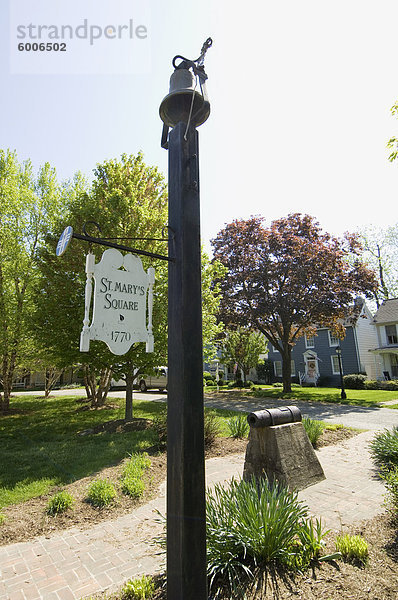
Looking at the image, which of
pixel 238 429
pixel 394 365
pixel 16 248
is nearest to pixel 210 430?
pixel 238 429

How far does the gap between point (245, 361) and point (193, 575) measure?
25628mm

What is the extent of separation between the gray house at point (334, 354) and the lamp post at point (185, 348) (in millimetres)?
27370

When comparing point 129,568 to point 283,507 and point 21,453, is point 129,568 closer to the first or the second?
point 283,507

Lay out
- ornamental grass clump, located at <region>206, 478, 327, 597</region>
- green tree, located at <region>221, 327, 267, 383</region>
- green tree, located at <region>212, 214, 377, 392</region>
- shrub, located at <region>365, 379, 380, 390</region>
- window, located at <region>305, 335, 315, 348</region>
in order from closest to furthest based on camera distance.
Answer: ornamental grass clump, located at <region>206, 478, 327, 597</region> → green tree, located at <region>212, 214, 377, 392</region> → shrub, located at <region>365, 379, 380, 390</region> → green tree, located at <region>221, 327, 267, 383</region> → window, located at <region>305, 335, 315, 348</region>

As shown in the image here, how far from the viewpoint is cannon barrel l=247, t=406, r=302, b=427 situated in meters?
5.21

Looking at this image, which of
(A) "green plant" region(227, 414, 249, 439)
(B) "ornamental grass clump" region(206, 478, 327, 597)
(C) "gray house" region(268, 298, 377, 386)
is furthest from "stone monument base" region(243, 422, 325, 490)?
(C) "gray house" region(268, 298, 377, 386)

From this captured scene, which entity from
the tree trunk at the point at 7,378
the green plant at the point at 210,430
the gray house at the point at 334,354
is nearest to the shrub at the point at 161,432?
the green plant at the point at 210,430

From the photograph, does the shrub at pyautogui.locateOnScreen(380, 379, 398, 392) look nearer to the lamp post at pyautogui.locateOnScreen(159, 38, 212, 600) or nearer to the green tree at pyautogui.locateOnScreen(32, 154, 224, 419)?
the green tree at pyautogui.locateOnScreen(32, 154, 224, 419)

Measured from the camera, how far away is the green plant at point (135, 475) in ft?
16.7

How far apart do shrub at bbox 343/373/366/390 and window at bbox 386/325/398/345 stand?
625cm

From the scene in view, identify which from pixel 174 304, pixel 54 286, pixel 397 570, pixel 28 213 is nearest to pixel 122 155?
pixel 54 286

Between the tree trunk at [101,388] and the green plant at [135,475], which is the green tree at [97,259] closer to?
the green plant at [135,475]

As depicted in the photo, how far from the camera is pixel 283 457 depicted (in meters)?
5.07

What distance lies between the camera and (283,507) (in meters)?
3.29
